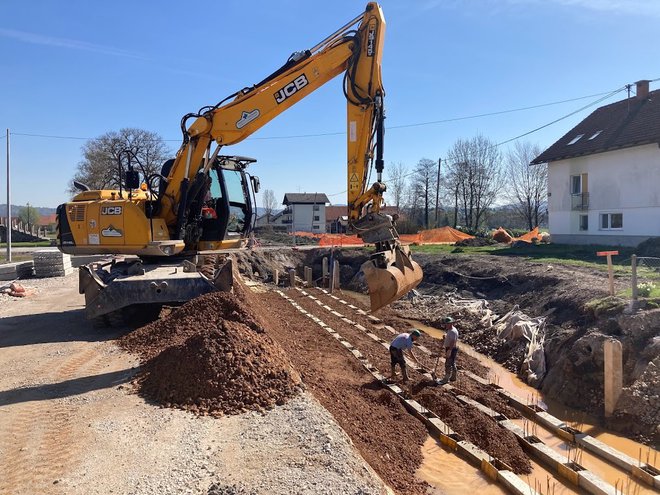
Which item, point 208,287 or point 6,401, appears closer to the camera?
point 6,401

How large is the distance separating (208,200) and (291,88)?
300cm

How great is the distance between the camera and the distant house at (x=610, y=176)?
21.5 meters

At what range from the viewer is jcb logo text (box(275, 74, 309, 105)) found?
8.88 metres

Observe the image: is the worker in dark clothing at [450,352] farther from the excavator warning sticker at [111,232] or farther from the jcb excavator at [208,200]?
the excavator warning sticker at [111,232]

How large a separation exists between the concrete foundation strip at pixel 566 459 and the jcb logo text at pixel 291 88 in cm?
574

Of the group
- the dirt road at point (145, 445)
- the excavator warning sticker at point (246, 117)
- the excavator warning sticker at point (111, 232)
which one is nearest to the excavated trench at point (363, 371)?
the dirt road at point (145, 445)

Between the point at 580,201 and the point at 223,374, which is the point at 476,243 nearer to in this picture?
the point at 580,201

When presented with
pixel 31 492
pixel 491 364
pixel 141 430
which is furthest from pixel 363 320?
pixel 31 492

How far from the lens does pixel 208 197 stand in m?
10.4

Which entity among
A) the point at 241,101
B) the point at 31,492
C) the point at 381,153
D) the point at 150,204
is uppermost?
the point at 241,101

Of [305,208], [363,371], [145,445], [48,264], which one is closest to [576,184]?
[363,371]

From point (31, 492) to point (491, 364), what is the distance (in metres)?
8.90

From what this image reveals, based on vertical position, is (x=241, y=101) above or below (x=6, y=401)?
above

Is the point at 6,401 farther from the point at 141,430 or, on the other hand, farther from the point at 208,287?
the point at 208,287
